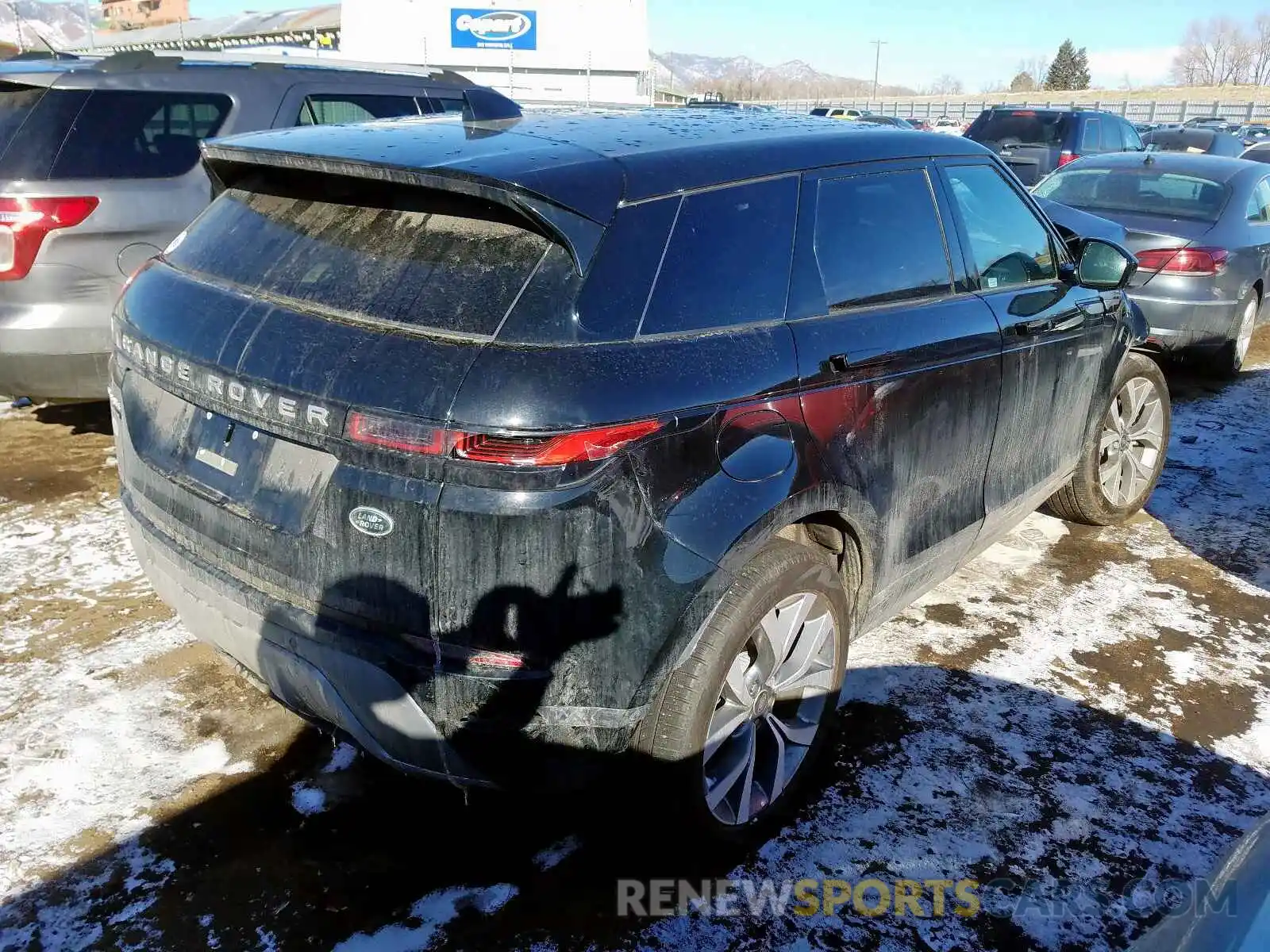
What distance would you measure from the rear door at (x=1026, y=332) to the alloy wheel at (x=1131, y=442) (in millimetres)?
610

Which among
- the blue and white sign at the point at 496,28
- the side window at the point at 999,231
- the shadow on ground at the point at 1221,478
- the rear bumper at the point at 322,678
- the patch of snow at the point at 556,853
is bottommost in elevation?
the shadow on ground at the point at 1221,478

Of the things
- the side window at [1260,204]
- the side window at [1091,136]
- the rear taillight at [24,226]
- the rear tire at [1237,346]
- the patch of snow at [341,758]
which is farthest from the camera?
the side window at [1091,136]

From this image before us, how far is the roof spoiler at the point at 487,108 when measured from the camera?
2.95m

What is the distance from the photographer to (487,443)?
201cm

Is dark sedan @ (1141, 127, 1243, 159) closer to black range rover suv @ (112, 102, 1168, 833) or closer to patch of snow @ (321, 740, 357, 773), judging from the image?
black range rover suv @ (112, 102, 1168, 833)

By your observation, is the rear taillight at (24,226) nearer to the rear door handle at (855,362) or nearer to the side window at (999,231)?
the rear door handle at (855,362)

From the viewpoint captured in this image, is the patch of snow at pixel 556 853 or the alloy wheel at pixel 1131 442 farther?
the alloy wheel at pixel 1131 442

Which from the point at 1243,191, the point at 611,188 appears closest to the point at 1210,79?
the point at 1243,191

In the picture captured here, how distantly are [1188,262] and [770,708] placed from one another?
6.05 metres

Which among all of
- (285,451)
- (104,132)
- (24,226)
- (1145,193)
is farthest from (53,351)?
(1145,193)

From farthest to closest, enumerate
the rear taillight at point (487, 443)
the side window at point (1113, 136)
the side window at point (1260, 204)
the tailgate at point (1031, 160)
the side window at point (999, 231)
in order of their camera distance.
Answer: the side window at point (1113, 136)
the tailgate at point (1031, 160)
the side window at point (1260, 204)
the side window at point (999, 231)
the rear taillight at point (487, 443)

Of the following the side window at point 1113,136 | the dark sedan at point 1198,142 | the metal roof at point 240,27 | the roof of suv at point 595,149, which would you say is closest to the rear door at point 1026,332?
the roof of suv at point 595,149

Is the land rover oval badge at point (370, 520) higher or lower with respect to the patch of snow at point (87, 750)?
higher

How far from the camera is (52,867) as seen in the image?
2.49 m
